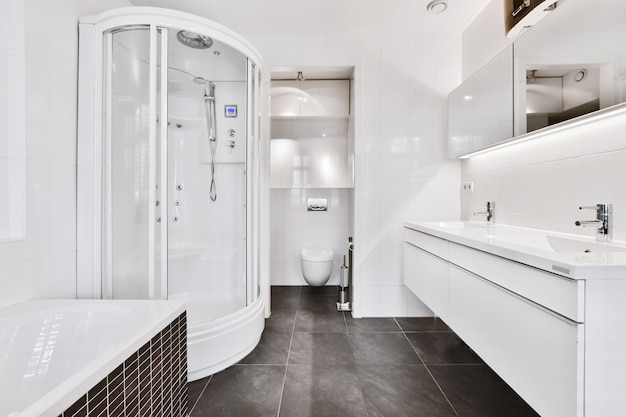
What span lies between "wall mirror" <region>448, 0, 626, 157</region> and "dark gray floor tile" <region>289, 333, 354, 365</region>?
5.73ft

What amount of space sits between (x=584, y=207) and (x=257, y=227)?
1.80 metres

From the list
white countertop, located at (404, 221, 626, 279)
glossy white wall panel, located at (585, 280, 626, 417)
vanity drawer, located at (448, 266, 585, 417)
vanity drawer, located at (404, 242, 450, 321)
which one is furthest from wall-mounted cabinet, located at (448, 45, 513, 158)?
glossy white wall panel, located at (585, 280, 626, 417)

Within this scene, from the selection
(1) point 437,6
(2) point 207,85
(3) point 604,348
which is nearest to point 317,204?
(2) point 207,85

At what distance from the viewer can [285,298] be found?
9.32 ft

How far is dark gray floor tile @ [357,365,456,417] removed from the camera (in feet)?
4.42

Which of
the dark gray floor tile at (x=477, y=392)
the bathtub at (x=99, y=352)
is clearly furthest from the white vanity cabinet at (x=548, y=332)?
the bathtub at (x=99, y=352)

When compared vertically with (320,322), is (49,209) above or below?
above

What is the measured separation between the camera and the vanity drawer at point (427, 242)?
1.65m

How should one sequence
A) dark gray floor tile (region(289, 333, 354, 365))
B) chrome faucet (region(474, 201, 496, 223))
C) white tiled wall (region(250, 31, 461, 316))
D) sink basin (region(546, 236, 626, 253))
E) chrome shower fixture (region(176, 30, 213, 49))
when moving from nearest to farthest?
sink basin (region(546, 236, 626, 253)), chrome shower fixture (region(176, 30, 213, 49)), dark gray floor tile (region(289, 333, 354, 365)), chrome faucet (region(474, 201, 496, 223)), white tiled wall (region(250, 31, 461, 316))

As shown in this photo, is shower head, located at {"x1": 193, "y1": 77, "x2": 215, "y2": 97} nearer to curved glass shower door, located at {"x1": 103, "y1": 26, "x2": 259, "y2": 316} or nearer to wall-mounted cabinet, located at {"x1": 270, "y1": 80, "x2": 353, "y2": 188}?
curved glass shower door, located at {"x1": 103, "y1": 26, "x2": 259, "y2": 316}

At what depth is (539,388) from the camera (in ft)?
3.10

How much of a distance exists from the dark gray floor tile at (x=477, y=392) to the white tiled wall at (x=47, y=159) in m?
2.08

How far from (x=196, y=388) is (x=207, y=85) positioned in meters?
2.05

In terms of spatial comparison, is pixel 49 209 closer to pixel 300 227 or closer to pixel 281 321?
pixel 281 321
